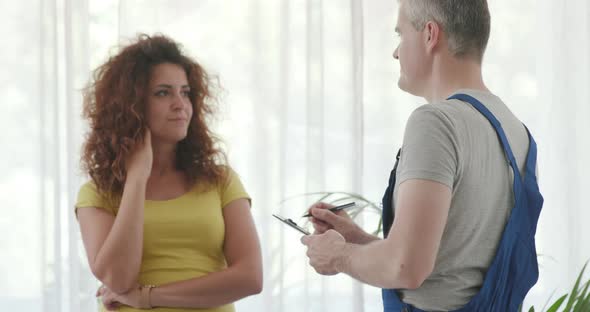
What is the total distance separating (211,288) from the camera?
2.19 m

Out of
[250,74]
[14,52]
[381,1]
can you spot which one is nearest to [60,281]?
[14,52]

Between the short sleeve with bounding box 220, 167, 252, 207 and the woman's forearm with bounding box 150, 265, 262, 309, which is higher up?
the short sleeve with bounding box 220, 167, 252, 207

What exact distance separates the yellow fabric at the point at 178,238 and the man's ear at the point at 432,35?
0.98m

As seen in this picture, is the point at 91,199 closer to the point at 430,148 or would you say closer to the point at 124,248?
the point at 124,248

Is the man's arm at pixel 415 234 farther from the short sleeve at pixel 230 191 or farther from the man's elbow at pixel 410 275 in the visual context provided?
the short sleeve at pixel 230 191

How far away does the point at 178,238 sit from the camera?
2246mm

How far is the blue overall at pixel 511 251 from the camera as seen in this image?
1.46 meters

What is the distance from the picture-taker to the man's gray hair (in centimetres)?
150

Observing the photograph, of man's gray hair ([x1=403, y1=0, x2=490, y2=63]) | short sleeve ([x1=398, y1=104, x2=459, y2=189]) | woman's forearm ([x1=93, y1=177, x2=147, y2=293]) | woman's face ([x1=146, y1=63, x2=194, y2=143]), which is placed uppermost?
man's gray hair ([x1=403, y1=0, x2=490, y2=63])

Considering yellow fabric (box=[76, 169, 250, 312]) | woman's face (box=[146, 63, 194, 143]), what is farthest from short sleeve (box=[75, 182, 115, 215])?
woman's face (box=[146, 63, 194, 143])

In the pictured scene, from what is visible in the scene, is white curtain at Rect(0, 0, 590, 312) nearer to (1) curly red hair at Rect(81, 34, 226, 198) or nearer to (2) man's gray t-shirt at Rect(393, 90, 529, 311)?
(1) curly red hair at Rect(81, 34, 226, 198)

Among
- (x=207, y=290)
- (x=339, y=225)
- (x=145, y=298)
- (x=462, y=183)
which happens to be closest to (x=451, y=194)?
(x=462, y=183)

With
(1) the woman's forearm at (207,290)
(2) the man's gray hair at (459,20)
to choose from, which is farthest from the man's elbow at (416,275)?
(1) the woman's forearm at (207,290)

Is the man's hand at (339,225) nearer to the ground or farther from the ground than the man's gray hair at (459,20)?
nearer to the ground
